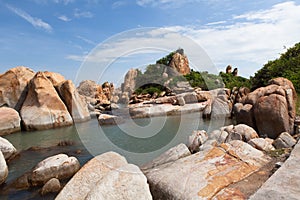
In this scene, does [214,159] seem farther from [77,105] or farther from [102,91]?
[102,91]

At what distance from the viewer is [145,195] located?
4168 millimetres

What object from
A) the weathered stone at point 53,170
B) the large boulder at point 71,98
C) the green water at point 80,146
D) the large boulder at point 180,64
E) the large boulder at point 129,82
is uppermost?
the large boulder at point 180,64

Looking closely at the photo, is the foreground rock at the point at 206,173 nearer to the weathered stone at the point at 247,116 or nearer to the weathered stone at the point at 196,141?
the weathered stone at the point at 196,141

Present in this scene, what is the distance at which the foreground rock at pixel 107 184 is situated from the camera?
4.12m

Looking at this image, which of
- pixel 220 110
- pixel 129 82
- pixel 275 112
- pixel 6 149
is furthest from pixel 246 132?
pixel 129 82

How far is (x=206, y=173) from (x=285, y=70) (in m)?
17.5

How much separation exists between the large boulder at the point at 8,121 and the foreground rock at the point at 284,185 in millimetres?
17117

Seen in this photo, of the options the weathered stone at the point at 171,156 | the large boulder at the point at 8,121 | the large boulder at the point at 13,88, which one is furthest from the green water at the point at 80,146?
the large boulder at the point at 13,88

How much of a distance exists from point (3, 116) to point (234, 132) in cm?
1585

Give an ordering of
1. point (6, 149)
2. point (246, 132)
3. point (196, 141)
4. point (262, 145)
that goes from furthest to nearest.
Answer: point (6, 149)
point (196, 141)
point (246, 132)
point (262, 145)

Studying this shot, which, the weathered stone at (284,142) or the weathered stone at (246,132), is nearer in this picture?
the weathered stone at (284,142)

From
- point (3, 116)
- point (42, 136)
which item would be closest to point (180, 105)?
point (42, 136)

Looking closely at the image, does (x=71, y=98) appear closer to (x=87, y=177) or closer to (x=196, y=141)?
(x=196, y=141)

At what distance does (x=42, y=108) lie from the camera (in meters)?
18.4
